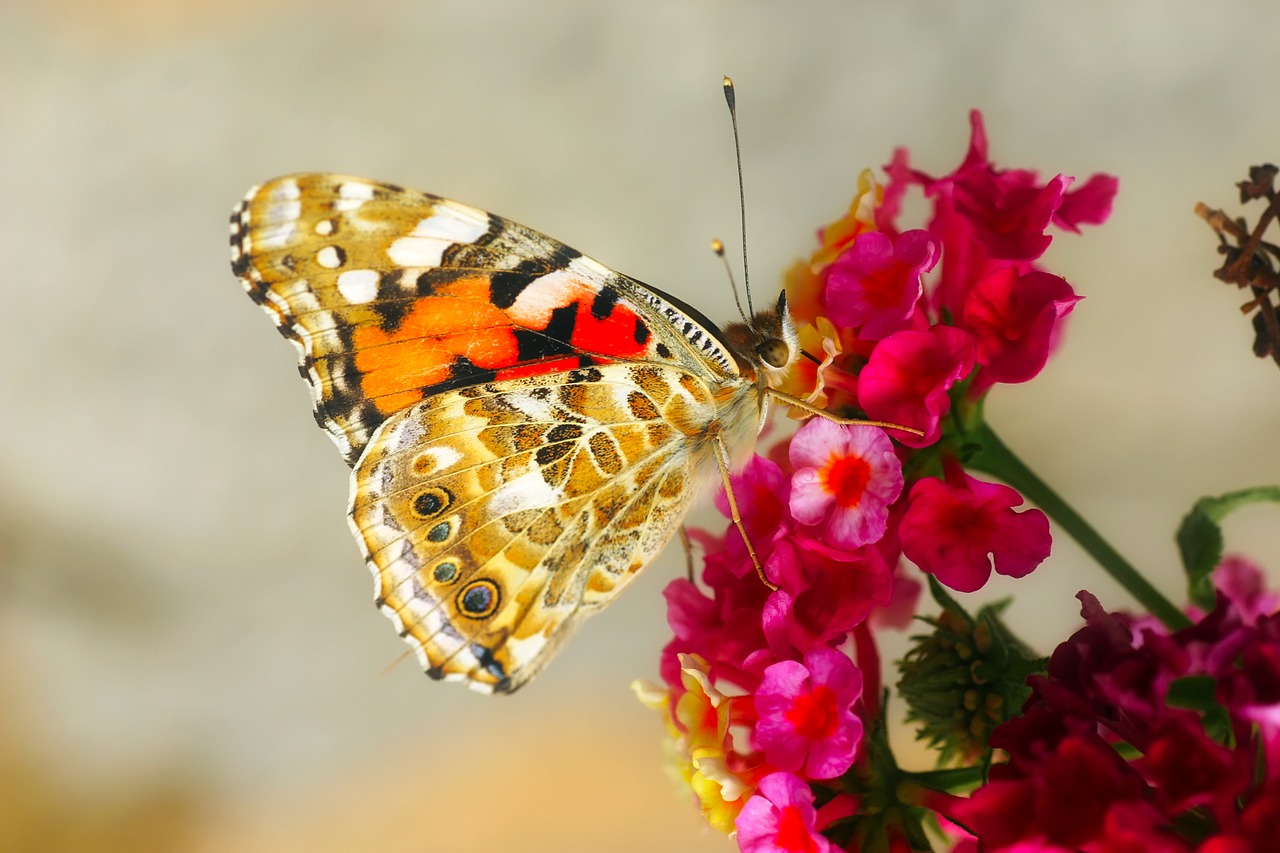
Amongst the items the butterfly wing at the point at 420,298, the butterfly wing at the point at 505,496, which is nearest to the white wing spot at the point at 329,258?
the butterfly wing at the point at 420,298

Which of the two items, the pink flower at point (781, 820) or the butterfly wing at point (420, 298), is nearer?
the pink flower at point (781, 820)

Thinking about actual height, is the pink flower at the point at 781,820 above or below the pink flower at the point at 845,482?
below

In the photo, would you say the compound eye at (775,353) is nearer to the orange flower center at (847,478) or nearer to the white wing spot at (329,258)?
the orange flower center at (847,478)

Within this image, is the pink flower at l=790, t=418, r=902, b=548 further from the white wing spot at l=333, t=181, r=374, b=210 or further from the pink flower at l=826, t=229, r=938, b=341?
the white wing spot at l=333, t=181, r=374, b=210

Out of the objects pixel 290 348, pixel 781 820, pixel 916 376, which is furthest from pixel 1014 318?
pixel 290 348

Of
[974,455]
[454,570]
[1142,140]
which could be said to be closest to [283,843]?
[454,570]

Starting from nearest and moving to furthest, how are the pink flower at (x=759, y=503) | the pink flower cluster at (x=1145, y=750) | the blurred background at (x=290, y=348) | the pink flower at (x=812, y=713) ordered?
the pink flower cluster at (x=1145, y=750) → the pink flower at (x=812, y=713) → the pink flower at (x=759, y=503) → the blurred background at (x=290, y=348)
